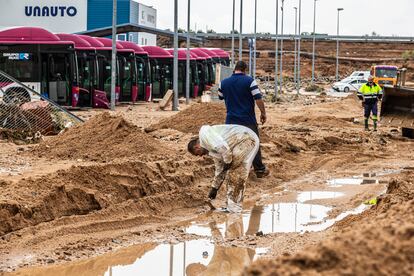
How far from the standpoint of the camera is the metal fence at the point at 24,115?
2012 cm

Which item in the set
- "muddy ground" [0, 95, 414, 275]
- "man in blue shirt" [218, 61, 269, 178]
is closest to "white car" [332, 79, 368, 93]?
"muddy ground" [0, 95, 414, 275]

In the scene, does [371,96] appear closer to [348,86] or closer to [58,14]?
[348,86]

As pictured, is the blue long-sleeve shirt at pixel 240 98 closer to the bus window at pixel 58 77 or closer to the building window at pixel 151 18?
the bus window at pixel 58 77

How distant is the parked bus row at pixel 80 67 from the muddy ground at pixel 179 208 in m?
6.05

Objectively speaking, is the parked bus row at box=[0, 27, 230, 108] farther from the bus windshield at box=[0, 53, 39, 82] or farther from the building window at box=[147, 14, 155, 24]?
the building window at box=[147, 14, 155, 24]

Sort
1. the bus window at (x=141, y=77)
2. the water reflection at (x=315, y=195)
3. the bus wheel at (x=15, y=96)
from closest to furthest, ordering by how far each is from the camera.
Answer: the water reflection at (x=315, y=195)
the bus wheel at (x=15, y=96)
the bus window at (x=141, y=77)

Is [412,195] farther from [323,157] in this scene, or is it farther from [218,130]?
[323,157]

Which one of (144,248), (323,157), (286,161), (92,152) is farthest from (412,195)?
(323,157)

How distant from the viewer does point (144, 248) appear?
10.6m

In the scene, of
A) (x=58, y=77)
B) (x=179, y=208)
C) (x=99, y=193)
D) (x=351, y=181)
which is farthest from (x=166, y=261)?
(x=58, y=77)

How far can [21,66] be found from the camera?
30.7 metres

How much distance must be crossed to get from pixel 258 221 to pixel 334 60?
9278 cm

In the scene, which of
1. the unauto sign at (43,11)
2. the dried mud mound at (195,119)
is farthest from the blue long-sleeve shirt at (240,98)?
the unauto sign at (43,11)

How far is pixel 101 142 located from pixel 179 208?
356 cm
